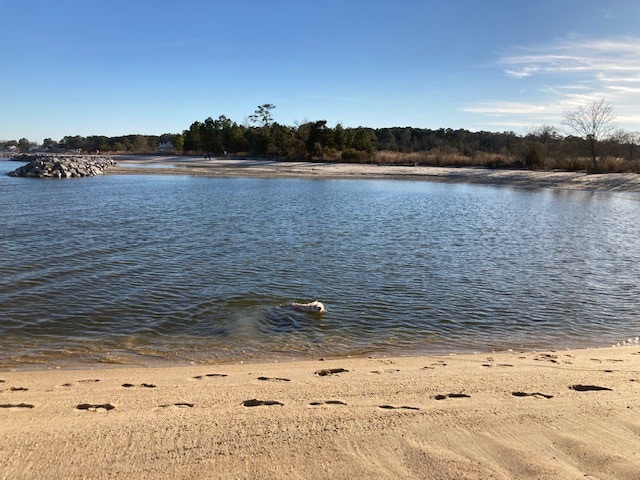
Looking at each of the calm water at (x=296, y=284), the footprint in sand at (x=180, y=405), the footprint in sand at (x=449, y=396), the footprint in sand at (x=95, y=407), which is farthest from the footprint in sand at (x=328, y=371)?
the footprint in sand at (x=95, y=407)

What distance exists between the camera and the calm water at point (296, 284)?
765 cm

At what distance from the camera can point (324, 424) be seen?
4.11 m

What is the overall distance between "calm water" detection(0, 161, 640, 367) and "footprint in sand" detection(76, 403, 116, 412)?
210 cm

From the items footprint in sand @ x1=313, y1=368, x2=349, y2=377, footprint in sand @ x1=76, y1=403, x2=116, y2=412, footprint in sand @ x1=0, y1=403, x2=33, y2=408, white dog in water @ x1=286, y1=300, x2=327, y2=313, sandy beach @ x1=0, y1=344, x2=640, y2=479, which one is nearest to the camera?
sandy beach @ x1=0, y1=344, x2=640, y2=479

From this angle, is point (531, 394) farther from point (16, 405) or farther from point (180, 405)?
point (16, 405)

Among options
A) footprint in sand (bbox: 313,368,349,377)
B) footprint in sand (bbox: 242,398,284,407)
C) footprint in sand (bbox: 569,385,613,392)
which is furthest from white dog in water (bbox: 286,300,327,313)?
footprint in sand (bbox: 569,385,613,392)

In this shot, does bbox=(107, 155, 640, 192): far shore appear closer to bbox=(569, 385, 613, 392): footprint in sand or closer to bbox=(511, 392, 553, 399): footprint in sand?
bbox=(569, 385, 613, 392): footprint in sand

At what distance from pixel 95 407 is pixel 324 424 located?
7.32ft

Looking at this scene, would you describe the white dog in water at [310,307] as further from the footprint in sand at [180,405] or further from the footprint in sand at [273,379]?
the footprint in sand at [180,405]

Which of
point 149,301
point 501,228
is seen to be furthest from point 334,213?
point 149,301

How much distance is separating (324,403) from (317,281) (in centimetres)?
677

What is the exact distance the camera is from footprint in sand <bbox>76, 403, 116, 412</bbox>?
4477 mm

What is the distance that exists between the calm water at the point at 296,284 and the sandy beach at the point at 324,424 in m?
1.61

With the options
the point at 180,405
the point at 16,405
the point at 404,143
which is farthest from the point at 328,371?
the point at 404,143
